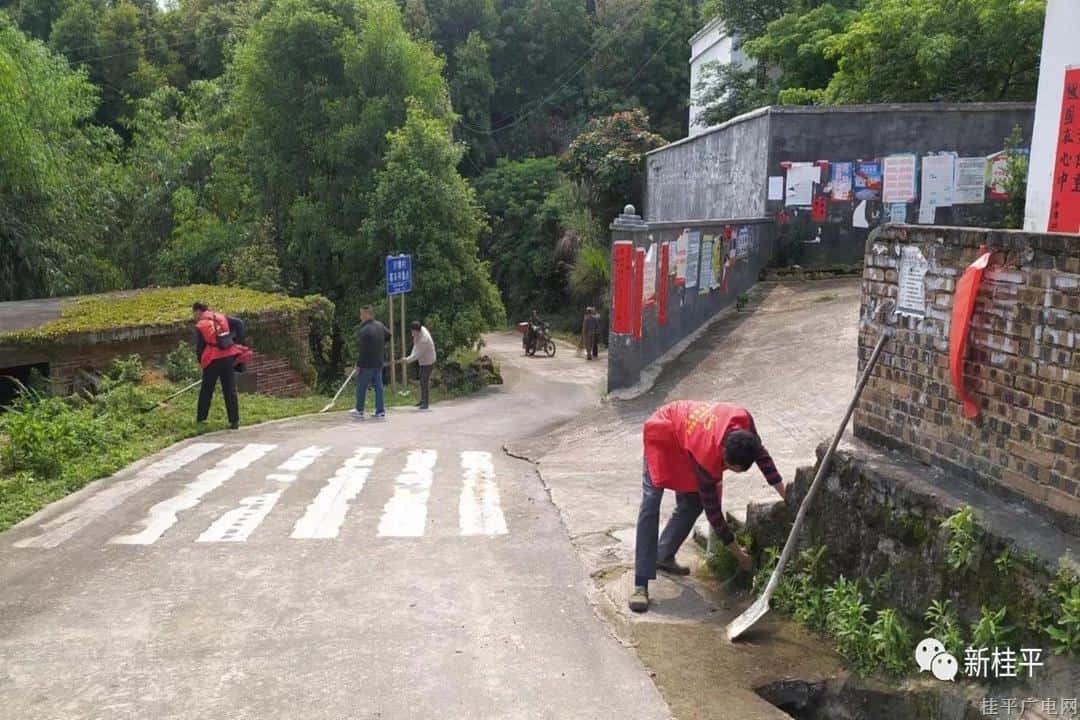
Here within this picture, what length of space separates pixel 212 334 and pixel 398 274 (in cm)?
555

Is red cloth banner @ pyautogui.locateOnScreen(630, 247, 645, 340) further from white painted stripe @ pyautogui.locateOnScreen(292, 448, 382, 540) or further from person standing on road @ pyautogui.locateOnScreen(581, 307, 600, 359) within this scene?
person standing on road @ pyautogui.locateOnScreen(581, 307, 600, 359)

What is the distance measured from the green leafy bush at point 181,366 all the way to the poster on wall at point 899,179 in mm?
13419

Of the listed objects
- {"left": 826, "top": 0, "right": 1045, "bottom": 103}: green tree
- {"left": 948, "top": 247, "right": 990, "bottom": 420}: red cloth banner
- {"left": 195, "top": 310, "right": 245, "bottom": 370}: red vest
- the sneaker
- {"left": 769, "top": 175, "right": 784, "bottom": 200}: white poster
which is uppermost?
{"left": 826, "top": 0, "right": 1045, "bottom": 103}: green tree

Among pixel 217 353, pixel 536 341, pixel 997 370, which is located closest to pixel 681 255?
pixel 217 353

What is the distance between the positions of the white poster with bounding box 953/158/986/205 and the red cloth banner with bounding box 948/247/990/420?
14.9 m

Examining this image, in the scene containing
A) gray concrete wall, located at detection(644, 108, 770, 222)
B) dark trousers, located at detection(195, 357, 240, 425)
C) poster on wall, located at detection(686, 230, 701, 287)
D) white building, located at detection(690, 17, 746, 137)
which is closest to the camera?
dark trousers, located at detection(195, 357, 240, 425)

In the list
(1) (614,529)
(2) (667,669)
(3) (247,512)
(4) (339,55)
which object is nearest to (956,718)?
(2) (667,669)

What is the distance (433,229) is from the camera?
20.7 m

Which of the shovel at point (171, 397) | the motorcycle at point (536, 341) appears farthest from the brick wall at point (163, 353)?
the motorcycle at point (536, 341)

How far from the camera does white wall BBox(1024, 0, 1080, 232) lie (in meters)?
11.0

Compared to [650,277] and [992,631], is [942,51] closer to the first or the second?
[650,277]

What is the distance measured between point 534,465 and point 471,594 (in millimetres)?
4360

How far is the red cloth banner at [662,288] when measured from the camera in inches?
564

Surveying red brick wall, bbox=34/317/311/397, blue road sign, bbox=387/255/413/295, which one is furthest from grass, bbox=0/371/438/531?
blue road sign, bbox=387/255/413/295
